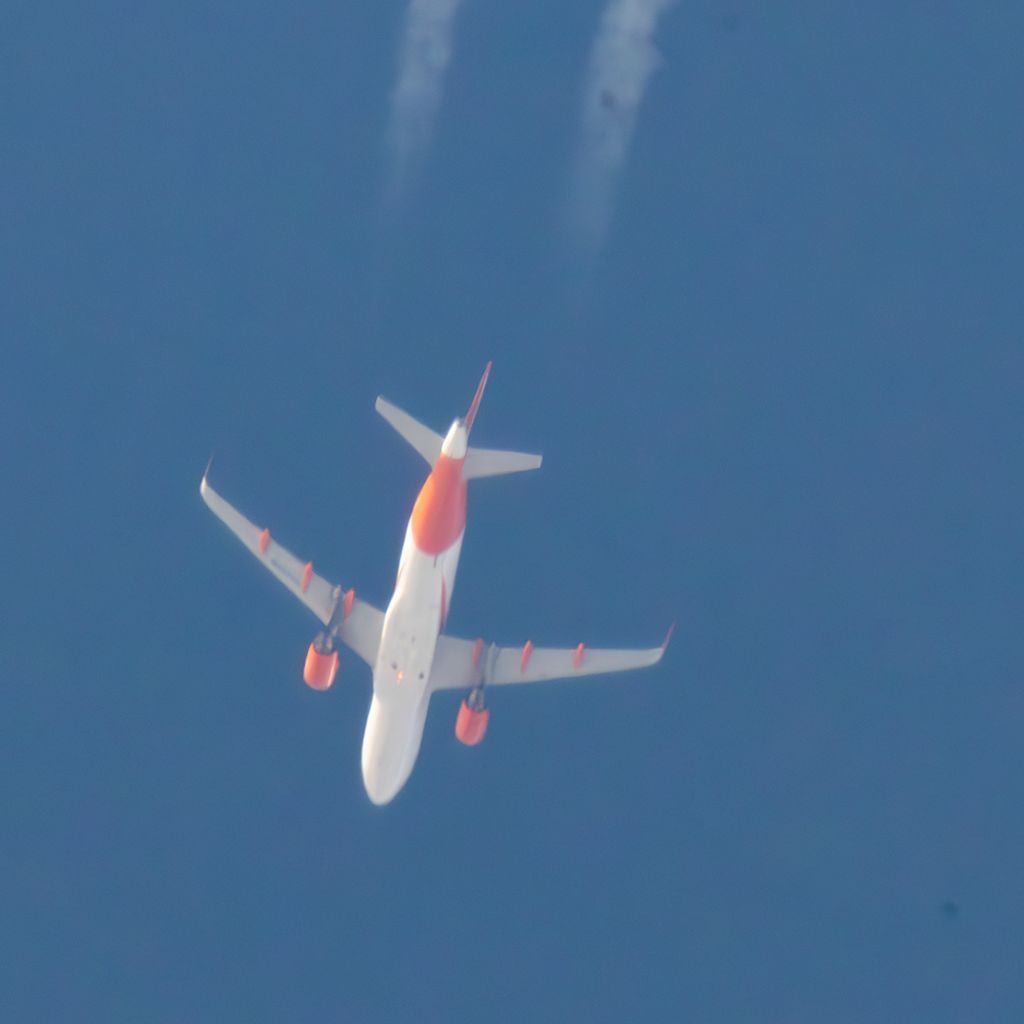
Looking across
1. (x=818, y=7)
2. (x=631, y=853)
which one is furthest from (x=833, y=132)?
(x=631, y=853)

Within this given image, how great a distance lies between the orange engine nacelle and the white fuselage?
1.58 meters

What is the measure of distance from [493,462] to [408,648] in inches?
284

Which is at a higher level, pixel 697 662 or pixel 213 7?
pixel 213 7

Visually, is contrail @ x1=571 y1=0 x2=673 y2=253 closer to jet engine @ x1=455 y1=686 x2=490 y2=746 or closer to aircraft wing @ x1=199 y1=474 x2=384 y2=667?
aircraft wing @ x1=199 y1=474 x2=384 y2=667

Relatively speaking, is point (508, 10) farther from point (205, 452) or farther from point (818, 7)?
point (205, 452)

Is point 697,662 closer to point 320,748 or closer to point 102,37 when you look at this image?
point 320,748

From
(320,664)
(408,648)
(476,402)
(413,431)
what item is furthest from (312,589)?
(476,402)

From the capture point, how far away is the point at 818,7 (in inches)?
2576

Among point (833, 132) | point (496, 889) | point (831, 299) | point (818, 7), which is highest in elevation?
point (818, 7)

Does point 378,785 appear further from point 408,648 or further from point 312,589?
point 312,589

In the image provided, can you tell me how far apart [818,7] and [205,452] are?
29180mm

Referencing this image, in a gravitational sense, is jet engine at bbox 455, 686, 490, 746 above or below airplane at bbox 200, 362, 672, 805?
below

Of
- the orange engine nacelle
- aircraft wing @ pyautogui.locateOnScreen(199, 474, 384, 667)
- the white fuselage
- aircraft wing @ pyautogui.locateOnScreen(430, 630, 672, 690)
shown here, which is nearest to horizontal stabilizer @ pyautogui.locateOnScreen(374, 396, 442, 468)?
the white fuselage

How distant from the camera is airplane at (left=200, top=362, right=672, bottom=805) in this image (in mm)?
56656
